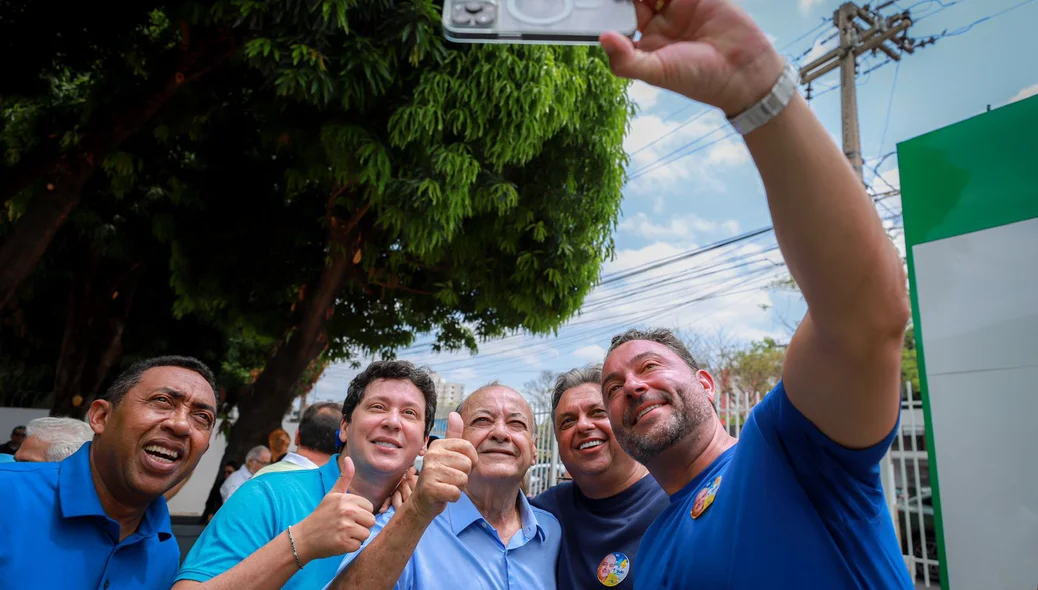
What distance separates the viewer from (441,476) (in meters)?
1.83

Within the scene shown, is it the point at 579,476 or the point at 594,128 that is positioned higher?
the point at 594,128

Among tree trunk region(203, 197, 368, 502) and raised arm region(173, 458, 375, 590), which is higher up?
tree trunk region(203, 197, 368, 502)

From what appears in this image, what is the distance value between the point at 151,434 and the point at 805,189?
2134 millimetres

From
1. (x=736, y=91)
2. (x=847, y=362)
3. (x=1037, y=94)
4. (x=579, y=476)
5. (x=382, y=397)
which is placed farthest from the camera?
(x=1037, y=94)

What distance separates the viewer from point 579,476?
2.90 m

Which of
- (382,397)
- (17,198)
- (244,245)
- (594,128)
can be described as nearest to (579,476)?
(382,397)

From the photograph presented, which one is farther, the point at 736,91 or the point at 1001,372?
the point at 1001,372

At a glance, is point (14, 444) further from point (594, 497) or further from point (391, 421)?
point (594, 497)

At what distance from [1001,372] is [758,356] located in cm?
2311

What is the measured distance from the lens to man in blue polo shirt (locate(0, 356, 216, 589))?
1.96 meters

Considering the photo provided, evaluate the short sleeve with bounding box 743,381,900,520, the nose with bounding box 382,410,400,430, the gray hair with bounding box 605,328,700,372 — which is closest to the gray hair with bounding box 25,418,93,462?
the nose with bounding box 382,410,400,430

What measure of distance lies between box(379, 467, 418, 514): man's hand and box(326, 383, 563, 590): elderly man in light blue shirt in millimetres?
143

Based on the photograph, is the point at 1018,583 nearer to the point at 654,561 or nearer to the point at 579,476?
the point at 579,476

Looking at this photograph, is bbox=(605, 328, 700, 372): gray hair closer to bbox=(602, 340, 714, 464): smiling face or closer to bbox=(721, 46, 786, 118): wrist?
bbox=(602, 340, 714, 464): smiling face
